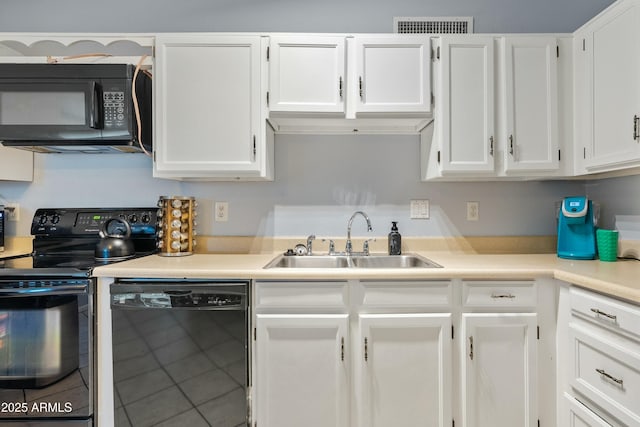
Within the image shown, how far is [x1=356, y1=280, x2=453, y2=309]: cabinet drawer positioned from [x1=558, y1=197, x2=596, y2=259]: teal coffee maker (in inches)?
31.7

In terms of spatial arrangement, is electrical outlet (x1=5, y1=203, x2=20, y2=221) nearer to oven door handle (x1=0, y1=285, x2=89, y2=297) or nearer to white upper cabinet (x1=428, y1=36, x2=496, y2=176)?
oven door handle (x1=0, y1=285, x2=89, y2=297)

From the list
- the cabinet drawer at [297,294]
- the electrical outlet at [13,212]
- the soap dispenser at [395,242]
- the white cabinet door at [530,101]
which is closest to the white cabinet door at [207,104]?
the cabinet drawer at [297,294]

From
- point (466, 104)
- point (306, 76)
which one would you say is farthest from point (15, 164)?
point (466, 104)

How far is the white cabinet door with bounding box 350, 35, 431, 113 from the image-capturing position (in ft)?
5.32

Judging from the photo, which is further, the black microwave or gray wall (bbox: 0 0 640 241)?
gray wall (bbox: 0 0 640 241)

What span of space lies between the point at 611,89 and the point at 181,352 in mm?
2276

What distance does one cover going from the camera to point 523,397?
1371 millimetres

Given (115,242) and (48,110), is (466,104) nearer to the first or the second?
(115,242)

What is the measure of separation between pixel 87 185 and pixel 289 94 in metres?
1.44

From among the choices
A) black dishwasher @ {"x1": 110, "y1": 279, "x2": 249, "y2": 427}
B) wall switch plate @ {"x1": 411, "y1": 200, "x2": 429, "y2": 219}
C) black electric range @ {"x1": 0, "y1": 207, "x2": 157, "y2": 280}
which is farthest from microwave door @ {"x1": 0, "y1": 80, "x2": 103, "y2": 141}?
wall switch plate @ {"x1": 411, "y1": 200, "x2": 429, "y2": 219}

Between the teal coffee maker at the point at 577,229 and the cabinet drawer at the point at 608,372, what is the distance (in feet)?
1.67

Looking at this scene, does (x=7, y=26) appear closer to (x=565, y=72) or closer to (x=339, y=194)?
(x=339, y=194)

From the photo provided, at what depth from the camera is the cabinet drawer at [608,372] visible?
104 cm

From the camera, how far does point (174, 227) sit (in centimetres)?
177
